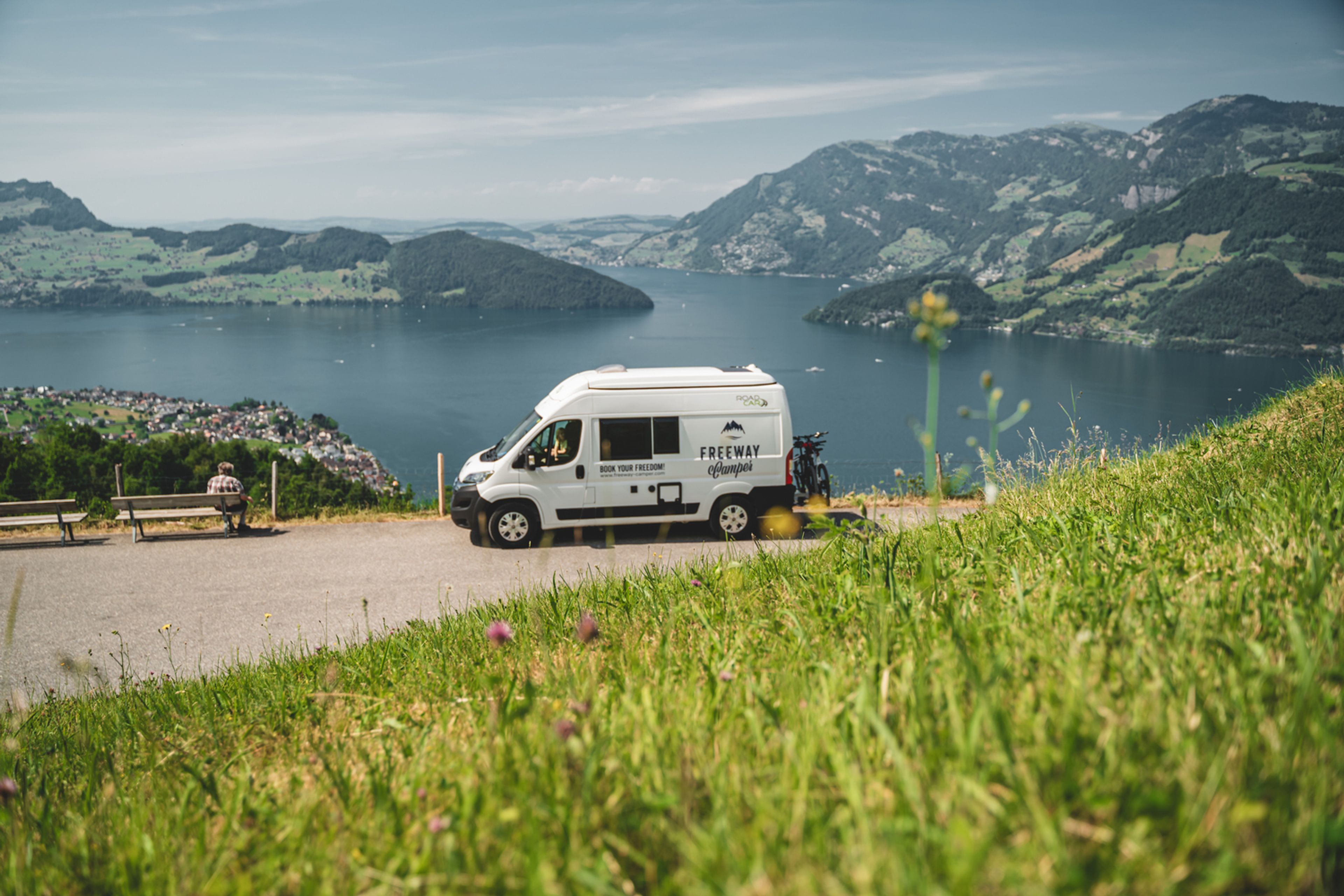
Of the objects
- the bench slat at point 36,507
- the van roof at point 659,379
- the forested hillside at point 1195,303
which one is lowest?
the bench slat at point 36,507

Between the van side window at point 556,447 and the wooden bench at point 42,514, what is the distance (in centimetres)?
690

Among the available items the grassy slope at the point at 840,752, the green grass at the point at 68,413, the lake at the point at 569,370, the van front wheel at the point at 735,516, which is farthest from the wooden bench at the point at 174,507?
the green grass at the point at 68,413

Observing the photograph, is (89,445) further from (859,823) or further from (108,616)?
(859,823)

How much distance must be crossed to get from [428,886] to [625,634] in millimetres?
1938

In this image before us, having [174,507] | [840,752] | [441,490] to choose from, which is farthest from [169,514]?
[840,752]

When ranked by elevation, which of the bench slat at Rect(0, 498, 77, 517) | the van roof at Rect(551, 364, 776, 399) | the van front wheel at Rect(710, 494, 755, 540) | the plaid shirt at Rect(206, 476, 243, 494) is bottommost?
the van front wheel at Rect(710, 494, 755, 540)

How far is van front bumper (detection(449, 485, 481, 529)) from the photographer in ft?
36.2

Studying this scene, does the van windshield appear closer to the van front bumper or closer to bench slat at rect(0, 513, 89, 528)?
the van front bumper

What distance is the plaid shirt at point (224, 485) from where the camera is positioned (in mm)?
12203

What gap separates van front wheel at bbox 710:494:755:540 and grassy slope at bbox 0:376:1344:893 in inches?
303

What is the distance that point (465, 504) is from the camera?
1124cm

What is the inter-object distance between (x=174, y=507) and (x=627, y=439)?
Result: 23.5 ft

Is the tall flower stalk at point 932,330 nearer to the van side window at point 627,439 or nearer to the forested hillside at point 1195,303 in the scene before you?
the van side window at point 627,439

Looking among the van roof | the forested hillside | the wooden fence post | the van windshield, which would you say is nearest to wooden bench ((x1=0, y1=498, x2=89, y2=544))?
the wooden fence post
